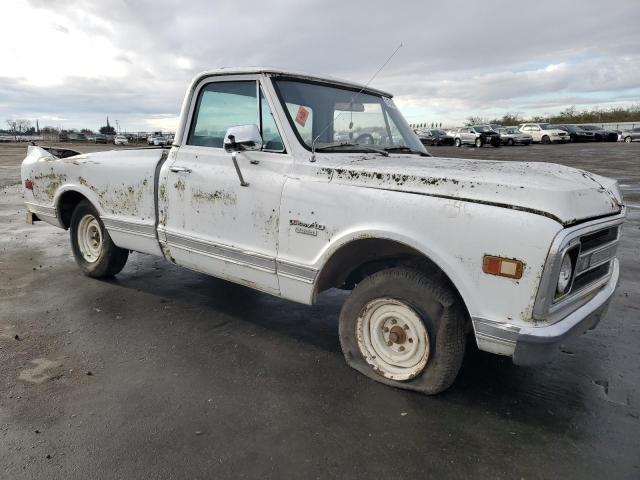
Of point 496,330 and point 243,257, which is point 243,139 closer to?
point 243,257

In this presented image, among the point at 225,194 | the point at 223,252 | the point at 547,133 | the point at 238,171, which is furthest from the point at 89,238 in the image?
the point at 547,133

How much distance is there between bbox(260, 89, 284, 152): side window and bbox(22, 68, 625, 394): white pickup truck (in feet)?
0.04

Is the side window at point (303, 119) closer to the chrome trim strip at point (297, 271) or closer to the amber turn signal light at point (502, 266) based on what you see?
the chrome trim strip at point (297, 271)

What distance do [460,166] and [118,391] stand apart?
2.67 m

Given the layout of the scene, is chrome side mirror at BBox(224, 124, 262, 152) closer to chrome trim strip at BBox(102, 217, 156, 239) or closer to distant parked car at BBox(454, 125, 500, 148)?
chrome trim strip at BBox(102, 217, 156, 239)

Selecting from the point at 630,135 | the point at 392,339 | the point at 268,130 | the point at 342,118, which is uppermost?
the point at 630,135

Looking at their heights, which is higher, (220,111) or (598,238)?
(220,111)

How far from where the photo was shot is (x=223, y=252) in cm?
378

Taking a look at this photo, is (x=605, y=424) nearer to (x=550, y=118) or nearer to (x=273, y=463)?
(x=273, y=463)

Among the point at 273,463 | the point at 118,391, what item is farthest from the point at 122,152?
the point at 273,463

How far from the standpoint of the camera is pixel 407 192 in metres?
2.85

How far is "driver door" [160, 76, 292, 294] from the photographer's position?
3.48 meters

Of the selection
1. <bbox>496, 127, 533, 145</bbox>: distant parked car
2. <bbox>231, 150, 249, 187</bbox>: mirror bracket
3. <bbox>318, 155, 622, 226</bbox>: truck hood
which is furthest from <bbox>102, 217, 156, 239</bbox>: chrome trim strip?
<bbox>496, 127, 533, 145</bbox>: distant parked car

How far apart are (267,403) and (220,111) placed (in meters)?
2.36
